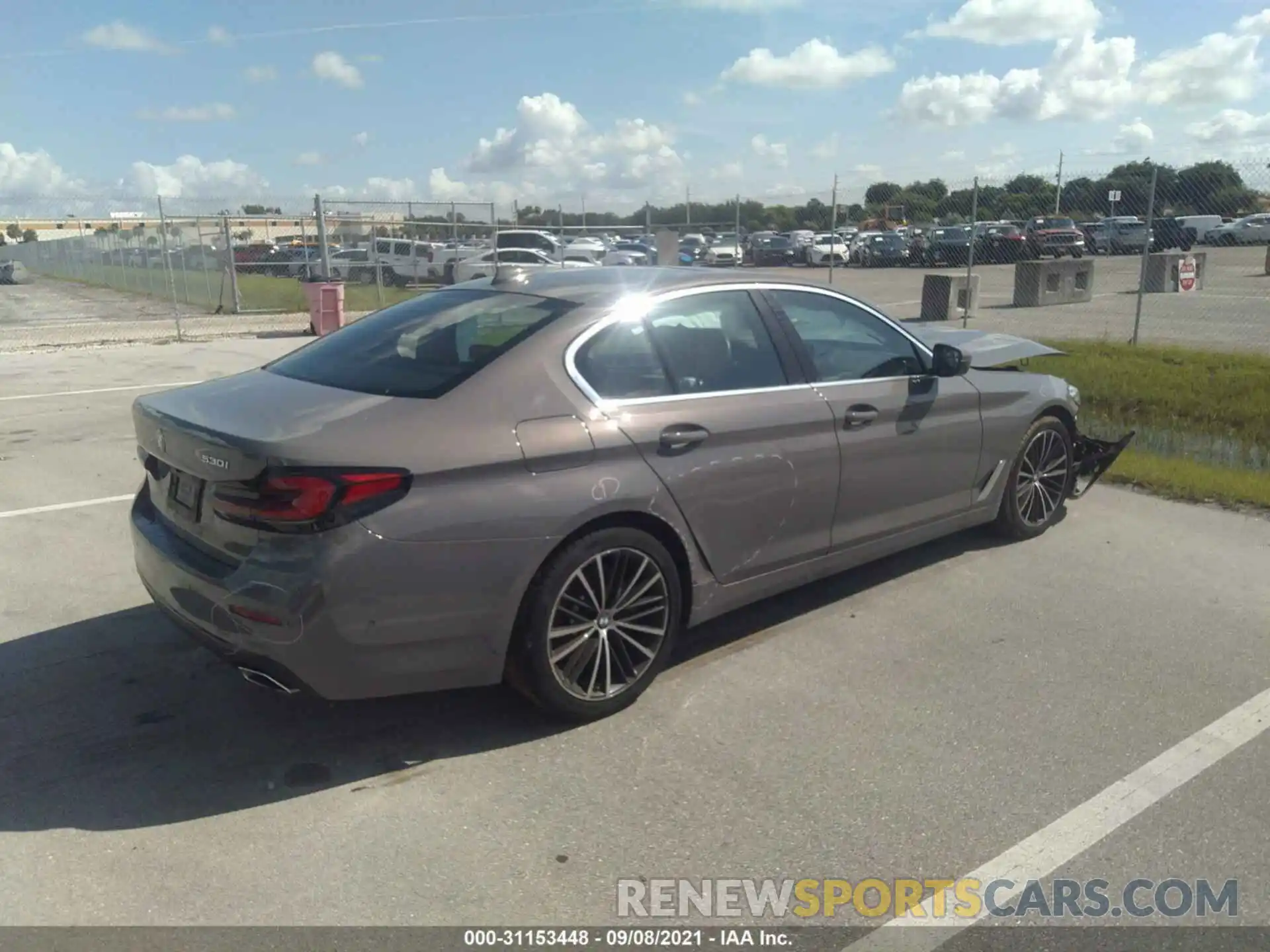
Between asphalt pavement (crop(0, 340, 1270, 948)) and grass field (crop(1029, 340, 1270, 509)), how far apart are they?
1.91 m

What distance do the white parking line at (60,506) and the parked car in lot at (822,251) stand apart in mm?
33068

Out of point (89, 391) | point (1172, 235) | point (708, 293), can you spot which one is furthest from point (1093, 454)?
point (1172, 235)

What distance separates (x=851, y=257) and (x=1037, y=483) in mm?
34368

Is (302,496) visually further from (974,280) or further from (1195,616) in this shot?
(974,280)

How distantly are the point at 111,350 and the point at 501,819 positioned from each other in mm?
15027

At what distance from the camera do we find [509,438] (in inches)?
140

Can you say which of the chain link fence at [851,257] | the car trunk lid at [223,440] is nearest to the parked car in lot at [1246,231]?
the chain link fence at [851,257]

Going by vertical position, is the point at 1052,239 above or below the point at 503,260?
above

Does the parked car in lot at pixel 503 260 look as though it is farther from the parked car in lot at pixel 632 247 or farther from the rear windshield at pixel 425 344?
the rear windshield at pixel 425 344

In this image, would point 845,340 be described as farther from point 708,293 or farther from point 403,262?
point 403,262

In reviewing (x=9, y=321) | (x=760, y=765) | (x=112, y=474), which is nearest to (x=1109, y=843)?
(x=760, y=765)

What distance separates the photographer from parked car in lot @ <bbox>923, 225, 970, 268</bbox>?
33.7m

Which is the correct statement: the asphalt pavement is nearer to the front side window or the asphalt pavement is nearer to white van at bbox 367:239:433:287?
the front side window

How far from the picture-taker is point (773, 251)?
3991 centimetres
